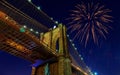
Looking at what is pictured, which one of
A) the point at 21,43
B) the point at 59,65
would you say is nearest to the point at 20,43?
the point at 21,43

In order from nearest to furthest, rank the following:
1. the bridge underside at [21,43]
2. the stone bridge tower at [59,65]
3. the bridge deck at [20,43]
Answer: the bridge deck at [20,43]
the bridge underside at [21,43]
the stone bridge tower at [59,65]

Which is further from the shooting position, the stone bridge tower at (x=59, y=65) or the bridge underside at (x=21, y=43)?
the stone bridge tower at (x=59, y=65)

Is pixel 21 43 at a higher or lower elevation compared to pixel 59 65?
higher

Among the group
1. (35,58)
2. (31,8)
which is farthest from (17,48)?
(31,8)

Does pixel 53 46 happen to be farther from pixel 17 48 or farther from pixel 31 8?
pixel 31 8

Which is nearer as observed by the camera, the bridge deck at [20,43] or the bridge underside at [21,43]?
the bridge deck at [20,43]

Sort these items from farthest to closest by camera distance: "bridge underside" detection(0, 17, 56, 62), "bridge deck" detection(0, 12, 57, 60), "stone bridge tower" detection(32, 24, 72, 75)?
"stone bridge tower" detection(32, 24, 72, 75) → "bridge underside" detection(0, 17, 56, 62) → "bridge deck" detection(0, 12, 57, 60)

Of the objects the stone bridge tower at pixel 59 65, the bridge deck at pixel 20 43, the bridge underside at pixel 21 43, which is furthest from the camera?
the stone bridge tower at pixel 59 65

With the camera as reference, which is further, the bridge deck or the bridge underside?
the bridge underside

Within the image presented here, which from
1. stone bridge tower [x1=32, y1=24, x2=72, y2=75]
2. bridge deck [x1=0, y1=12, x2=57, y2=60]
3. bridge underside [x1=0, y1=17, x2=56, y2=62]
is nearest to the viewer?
bridge deck [x1=0, y1=12, x2=57, y2=60]

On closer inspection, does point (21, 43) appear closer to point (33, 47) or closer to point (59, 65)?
point (33, 47)

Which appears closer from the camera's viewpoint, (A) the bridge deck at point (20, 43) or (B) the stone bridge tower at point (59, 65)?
(A) the bridge deck at point (20, 43)

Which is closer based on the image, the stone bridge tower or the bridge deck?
the bridge deck
